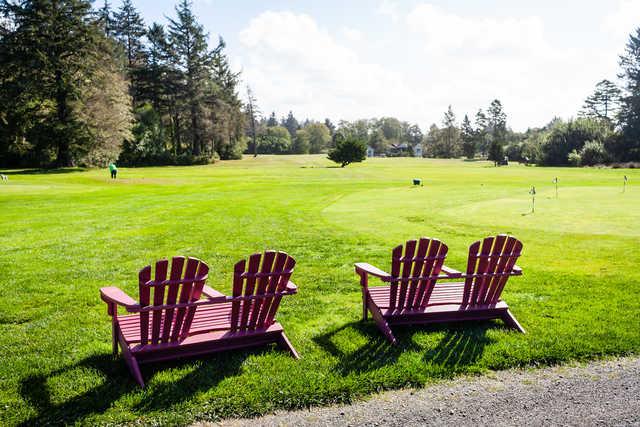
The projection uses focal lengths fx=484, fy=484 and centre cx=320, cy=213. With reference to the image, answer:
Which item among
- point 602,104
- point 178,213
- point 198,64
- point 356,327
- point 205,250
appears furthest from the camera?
point 602,104

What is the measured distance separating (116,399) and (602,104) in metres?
128

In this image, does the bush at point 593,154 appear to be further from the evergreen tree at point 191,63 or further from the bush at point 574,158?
the evergreen tree at point 191,63

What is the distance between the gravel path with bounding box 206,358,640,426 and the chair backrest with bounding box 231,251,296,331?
1.42 m

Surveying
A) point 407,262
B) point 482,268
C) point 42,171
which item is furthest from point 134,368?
point 42,171

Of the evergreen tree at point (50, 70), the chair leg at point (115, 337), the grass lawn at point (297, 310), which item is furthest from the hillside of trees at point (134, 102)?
the chair leg at point (115, 337)

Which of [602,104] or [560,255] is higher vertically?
[602,104]

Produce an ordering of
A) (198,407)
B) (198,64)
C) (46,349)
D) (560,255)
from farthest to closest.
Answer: (198,64) → (560,255) → (46,349) → (198,407)

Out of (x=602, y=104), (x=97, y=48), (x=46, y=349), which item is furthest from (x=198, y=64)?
(x=602, y=104)

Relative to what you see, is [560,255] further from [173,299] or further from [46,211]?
[46,211]

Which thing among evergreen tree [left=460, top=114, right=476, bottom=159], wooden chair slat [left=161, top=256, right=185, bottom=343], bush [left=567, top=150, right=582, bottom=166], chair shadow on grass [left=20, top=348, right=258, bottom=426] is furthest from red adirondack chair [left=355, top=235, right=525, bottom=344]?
evergreen tree [left=460, top=114, right=476, bottom=159]

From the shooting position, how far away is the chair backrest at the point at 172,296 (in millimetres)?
4938

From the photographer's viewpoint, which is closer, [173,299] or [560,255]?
[173,299]

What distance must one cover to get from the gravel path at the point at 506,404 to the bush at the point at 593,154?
254ft

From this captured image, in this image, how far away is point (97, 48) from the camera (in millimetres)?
54094
